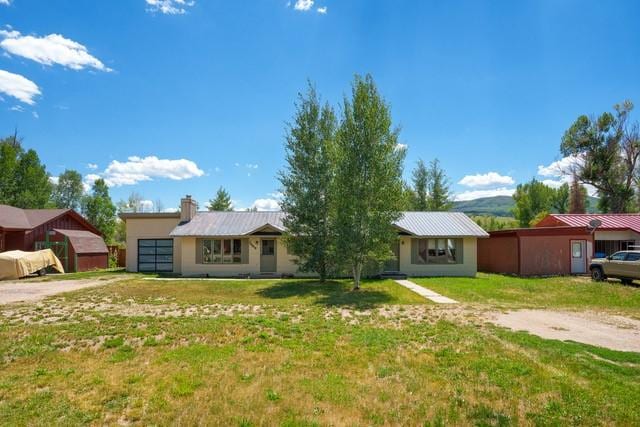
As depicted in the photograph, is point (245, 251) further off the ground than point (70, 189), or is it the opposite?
point (70, 189)

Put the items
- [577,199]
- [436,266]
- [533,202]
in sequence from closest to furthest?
[436,266], [577,199], [533,202]

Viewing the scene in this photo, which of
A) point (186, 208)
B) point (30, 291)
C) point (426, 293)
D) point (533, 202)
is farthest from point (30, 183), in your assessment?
point (533, 202)

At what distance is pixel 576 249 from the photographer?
872 inches

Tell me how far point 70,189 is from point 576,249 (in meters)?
Result: 67.4

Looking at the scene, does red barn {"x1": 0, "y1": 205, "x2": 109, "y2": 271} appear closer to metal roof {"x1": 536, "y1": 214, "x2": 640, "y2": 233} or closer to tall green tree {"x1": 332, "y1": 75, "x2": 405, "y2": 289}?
tall green tree {"x1": 332, "y1": 75, "x2": 405, "y2": 289}

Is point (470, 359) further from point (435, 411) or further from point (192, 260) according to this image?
point (192, 260)

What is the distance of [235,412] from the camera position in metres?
4.34

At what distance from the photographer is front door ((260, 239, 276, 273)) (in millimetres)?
21281

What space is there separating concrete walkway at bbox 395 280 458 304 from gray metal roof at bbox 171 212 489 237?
149 inches

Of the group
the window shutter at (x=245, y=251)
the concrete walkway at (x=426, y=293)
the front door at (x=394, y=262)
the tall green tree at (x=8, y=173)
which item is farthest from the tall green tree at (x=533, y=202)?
the tall green tree at (x=8, y=173)

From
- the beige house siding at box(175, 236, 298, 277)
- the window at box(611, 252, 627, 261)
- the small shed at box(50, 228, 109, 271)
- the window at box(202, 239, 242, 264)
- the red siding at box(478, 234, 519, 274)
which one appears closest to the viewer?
the window at box(611, 252, 627, 261)

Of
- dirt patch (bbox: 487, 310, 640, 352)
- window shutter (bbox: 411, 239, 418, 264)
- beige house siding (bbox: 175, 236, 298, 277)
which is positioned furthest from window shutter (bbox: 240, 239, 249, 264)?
dirt patch (bbox: 487, 310, 640, 352)

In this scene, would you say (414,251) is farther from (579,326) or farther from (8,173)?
(8,173)

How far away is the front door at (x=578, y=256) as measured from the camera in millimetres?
21906
